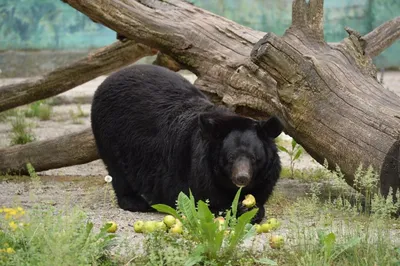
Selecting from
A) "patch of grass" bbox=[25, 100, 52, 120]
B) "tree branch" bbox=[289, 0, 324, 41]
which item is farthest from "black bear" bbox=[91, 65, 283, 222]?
"patch of grass" bbox=[25, 100, 52, 120]

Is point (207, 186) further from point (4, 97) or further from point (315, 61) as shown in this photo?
point (4, 97)

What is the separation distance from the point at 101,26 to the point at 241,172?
11041mm

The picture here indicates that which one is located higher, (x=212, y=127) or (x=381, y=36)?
(x=381, y=36)

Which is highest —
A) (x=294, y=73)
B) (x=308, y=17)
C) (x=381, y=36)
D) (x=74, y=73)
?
(x=308, y=17)

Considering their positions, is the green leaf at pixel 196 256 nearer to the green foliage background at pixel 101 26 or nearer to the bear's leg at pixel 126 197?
the bear's leg at pixel 126 197

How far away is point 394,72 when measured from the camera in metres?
17.1

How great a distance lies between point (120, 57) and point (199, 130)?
2445 mm

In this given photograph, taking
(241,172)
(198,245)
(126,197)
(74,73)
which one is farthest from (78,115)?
(198,245)

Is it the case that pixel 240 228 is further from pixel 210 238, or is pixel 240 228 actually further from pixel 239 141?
pixel 239 141

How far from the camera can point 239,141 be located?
589 cm

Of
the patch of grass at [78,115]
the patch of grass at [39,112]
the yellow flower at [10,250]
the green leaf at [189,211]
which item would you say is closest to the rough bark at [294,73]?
the green leaf at [189,211]

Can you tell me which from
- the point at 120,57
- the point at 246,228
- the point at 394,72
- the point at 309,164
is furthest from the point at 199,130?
the point at 394,72

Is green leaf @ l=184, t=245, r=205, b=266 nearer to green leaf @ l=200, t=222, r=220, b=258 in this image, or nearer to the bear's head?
green leaf @ l=200, t=222, r=220, b=258

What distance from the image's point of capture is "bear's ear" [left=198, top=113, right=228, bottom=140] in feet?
19.4
